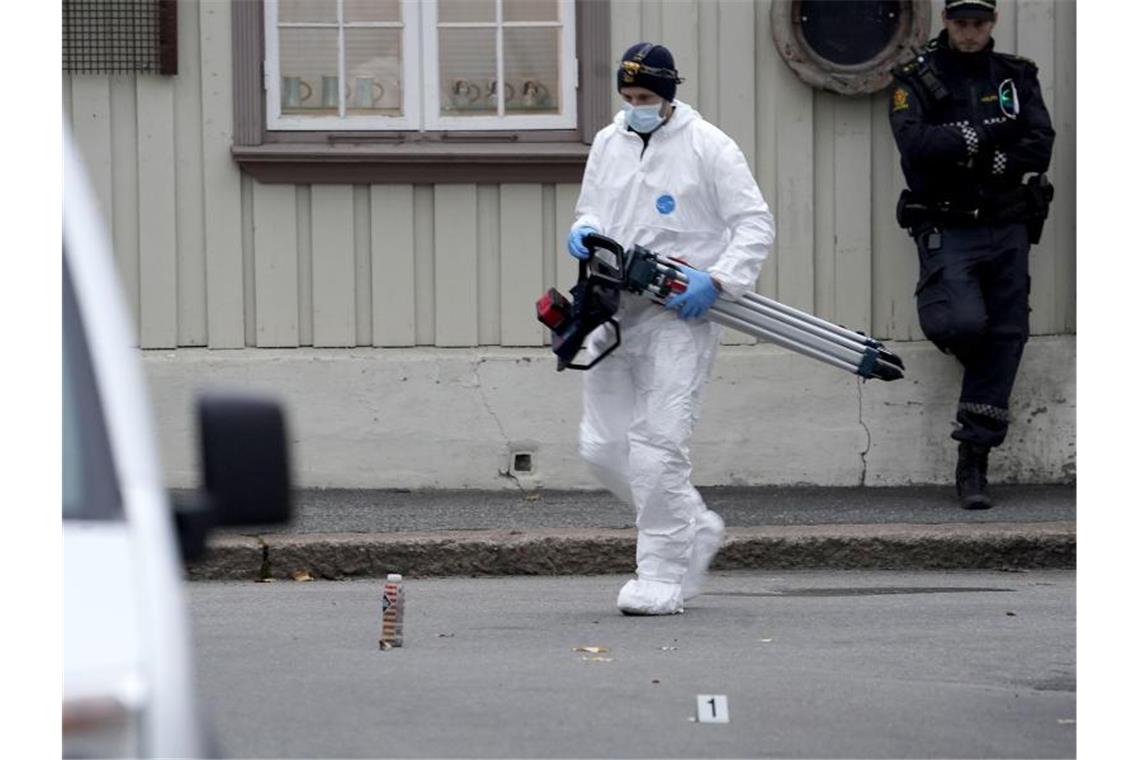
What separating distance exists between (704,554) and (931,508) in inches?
96.8

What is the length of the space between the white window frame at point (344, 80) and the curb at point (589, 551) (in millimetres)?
2314

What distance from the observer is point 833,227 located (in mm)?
11375

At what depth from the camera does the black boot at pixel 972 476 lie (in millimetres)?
10695

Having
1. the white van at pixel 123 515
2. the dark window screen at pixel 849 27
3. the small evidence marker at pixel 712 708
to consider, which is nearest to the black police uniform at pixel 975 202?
the dark window screen at pixel 849 27

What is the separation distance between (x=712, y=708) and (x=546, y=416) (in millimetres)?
5087

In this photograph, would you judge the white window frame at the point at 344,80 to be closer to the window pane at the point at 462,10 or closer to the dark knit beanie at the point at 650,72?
the window pane at the point at 462,10

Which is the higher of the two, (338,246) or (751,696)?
(338,246)

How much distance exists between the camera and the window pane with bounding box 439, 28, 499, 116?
11.4m

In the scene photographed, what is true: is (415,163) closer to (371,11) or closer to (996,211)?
(371,11)

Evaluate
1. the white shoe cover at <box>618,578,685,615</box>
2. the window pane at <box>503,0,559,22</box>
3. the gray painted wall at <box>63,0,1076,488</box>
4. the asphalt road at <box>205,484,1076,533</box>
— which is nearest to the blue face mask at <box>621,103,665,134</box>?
the white shoe cover at <box>618,578,685,615</box>

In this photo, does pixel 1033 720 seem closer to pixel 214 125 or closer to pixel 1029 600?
pixel 1029 600

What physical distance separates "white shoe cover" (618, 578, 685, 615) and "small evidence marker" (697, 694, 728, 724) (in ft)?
5.90

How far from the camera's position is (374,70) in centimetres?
1134

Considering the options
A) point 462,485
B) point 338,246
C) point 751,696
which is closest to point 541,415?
point 462,485
